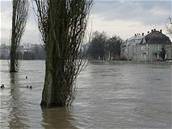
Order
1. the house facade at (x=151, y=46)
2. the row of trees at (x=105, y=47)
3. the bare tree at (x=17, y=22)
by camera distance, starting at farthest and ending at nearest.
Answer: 1. the house facade at (x=151, y=46)
2. the row of trees at (x=105, y=47)
3. the bare tree at (x=17, y=22)

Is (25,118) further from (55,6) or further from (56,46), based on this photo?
(55,6)

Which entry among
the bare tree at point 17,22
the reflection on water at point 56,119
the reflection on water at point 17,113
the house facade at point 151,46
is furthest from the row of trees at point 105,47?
the reflection on water at point 56,119

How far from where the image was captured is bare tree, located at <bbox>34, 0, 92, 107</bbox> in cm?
1162

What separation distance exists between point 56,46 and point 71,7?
1190 millimetres

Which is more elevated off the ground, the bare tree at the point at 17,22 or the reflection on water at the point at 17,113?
the bare tree at the point at 17,22

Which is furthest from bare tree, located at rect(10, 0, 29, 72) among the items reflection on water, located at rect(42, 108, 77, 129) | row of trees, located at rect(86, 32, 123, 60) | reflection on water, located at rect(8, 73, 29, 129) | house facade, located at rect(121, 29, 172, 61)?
house facade, located at rect(121, 29, 172, 61)

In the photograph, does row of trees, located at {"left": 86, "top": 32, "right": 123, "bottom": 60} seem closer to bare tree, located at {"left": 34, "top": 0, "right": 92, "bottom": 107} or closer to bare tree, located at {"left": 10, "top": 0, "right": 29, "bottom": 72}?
bare tree, located at {"left": 10, "top": 0, "right": 29, "bottom": 72}

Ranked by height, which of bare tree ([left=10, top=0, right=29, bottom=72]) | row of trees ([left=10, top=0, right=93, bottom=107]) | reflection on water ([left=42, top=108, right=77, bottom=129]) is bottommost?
reflection on water ([left=42, top=108, right=77, bottom=129])

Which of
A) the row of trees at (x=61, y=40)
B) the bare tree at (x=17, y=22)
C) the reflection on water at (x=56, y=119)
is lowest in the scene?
the reflection on water at (x=56, y=119)

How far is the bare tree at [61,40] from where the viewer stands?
11.6 metres

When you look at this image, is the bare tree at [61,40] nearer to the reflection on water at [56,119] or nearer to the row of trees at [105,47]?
the reflection on water at [56,119]

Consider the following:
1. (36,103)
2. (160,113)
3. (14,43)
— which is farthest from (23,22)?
(160,113)

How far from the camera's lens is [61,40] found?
1171 centimetres

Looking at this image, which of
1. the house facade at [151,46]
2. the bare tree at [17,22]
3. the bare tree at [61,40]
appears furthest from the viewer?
the house facade at [151,46]
